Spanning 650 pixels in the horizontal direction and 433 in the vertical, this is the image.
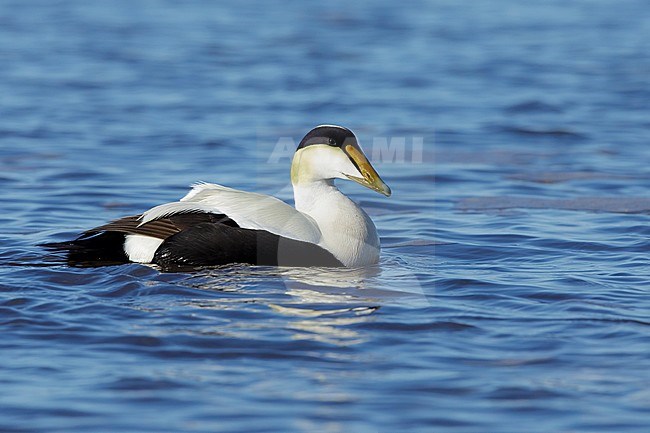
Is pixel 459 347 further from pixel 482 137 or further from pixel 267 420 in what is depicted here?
pixel 482 137

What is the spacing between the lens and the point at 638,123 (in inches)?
486

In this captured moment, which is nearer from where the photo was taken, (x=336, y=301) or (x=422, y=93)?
(x=336, y=301)

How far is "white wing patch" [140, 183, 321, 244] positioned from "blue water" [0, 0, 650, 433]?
0.22 metres

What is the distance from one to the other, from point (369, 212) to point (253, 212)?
8.12 feet

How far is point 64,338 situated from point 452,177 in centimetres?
531

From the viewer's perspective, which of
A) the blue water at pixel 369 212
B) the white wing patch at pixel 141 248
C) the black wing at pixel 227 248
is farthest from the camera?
the white wing patch at pixel 141 248

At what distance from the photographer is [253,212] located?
6.34 m

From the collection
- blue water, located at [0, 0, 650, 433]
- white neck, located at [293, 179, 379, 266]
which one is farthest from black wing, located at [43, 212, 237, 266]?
white neck, located at [293, 179, 379, 266]

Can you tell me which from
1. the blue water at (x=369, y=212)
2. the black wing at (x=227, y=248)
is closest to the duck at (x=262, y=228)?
the black wing at (x=227, y=248)

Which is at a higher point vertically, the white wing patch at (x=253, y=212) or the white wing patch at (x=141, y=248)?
the white wing patch at (x=253, y=212)

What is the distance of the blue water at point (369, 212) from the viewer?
4.52 m

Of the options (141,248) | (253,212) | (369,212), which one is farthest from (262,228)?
(369,212)

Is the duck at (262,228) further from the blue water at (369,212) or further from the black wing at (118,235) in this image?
the blue water at (369,212)

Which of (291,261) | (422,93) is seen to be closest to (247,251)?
(291,261)
